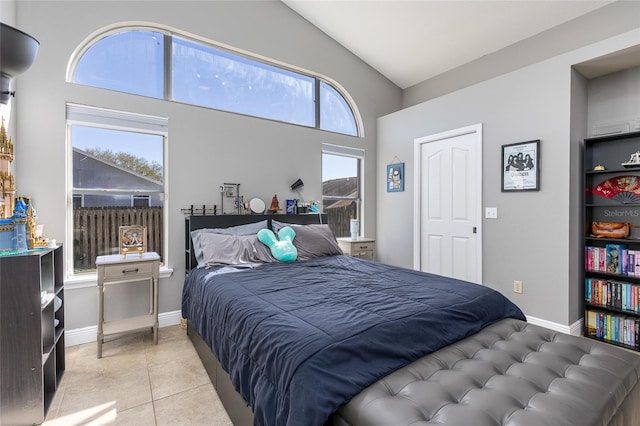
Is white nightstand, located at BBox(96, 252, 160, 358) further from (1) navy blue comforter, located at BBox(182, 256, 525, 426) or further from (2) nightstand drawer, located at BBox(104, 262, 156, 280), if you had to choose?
(1) navy blue comforter, located at BBox(182, 256, 525, 426)

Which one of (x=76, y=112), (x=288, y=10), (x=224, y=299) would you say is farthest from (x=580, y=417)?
(x=288, y=10)

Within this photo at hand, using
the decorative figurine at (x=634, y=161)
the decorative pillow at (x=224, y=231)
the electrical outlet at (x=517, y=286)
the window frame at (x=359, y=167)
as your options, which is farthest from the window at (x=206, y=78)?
the decorative figurine at (x=634, y=161)

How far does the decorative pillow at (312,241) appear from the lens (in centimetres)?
309

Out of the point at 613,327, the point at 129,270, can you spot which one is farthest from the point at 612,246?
the point at 129,270

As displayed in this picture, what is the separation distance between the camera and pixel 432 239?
402 cm

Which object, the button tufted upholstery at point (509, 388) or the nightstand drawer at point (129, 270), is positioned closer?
the button tufted upholstery at point (509, 388)

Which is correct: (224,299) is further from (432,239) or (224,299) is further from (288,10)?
(288,10)

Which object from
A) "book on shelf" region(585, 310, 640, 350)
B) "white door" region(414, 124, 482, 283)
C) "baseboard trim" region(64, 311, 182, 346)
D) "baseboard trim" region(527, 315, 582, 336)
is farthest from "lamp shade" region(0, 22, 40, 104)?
"book on shelf" region(585, 310, 640, 350)

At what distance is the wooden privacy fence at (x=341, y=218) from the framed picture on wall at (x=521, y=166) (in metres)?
2.03

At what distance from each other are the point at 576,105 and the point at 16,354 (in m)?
4.56

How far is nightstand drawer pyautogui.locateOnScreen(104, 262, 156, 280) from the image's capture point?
2.48 meters

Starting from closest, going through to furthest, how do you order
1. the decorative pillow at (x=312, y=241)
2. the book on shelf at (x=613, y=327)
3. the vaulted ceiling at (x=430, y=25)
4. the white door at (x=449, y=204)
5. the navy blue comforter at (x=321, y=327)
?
the navy blue comforter at (x=321, y=327) < the book on shelf at (x=613, y=327) < the decorative pillow at (x=312, y=241) < the vaulted ceiling at (x=430, y=25) < the white door at (x=449, y=204)

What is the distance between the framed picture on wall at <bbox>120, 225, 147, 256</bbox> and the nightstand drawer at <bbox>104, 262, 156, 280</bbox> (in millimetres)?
200

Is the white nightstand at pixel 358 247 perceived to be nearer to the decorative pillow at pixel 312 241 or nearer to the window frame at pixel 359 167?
the window frame at pixel 359 167
